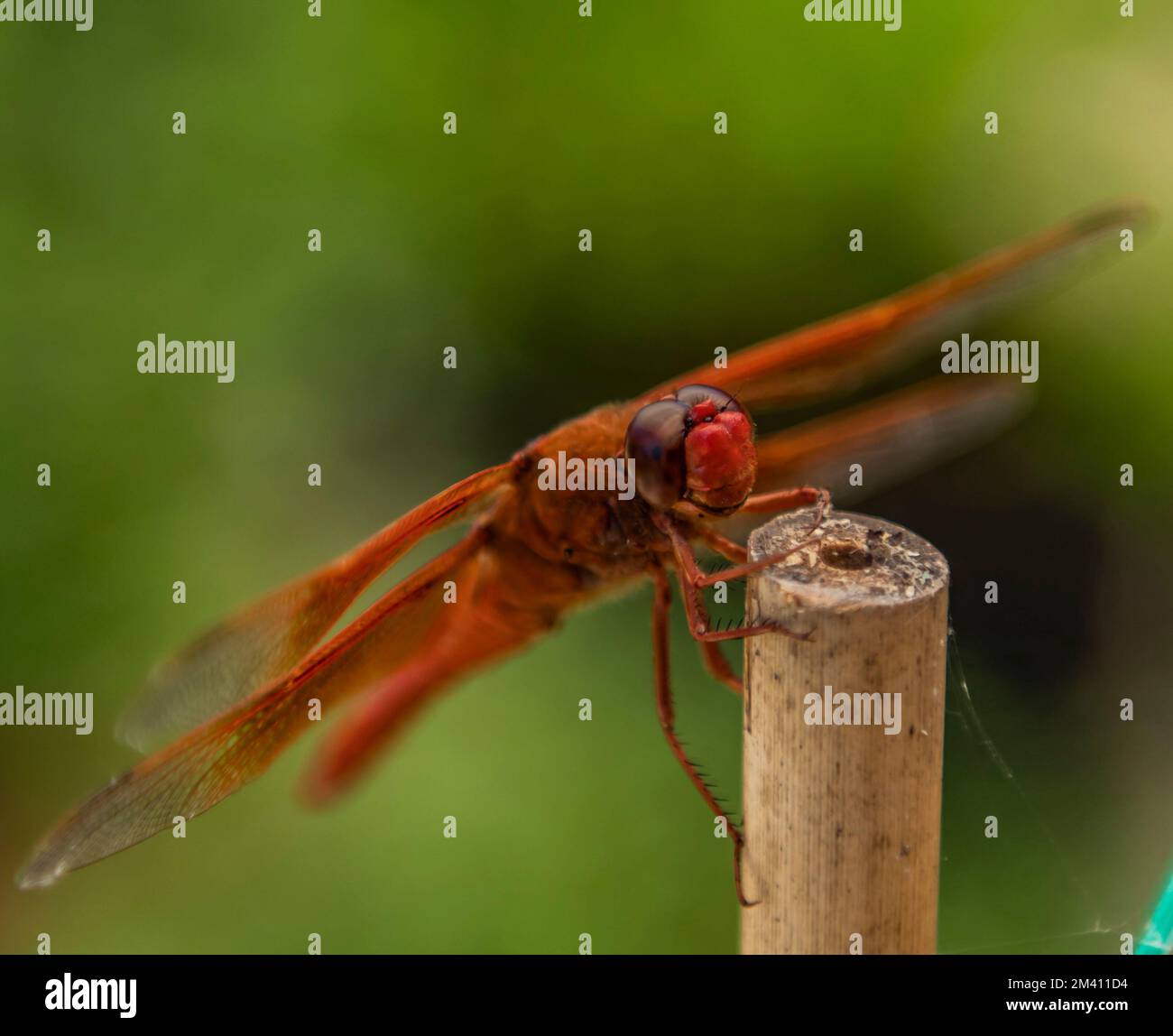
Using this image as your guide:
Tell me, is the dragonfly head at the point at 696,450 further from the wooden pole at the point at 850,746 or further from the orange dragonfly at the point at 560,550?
the wooden pole at the point at 850,746

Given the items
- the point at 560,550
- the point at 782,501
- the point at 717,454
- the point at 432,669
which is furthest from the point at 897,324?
the point at 432,669

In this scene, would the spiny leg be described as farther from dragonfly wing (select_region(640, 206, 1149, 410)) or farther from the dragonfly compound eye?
dragonfly wing (select_region(640, 206, 1149, 410))

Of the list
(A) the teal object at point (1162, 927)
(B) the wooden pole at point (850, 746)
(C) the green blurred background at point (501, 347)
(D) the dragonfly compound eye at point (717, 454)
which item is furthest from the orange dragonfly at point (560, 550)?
(C) the green blurred background at point (501, 347)

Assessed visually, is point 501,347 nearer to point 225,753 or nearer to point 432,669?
point 432,669

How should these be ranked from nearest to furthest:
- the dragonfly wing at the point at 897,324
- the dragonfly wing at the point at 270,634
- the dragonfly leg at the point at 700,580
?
1. the dragonfly leg at the point at 700,580
2. the dragonfly wing at the point at 270,634
3. the dragonfly wing at the point at 897,324

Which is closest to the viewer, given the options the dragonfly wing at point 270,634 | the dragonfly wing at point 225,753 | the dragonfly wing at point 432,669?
the dragonfly wing at point 225,753
